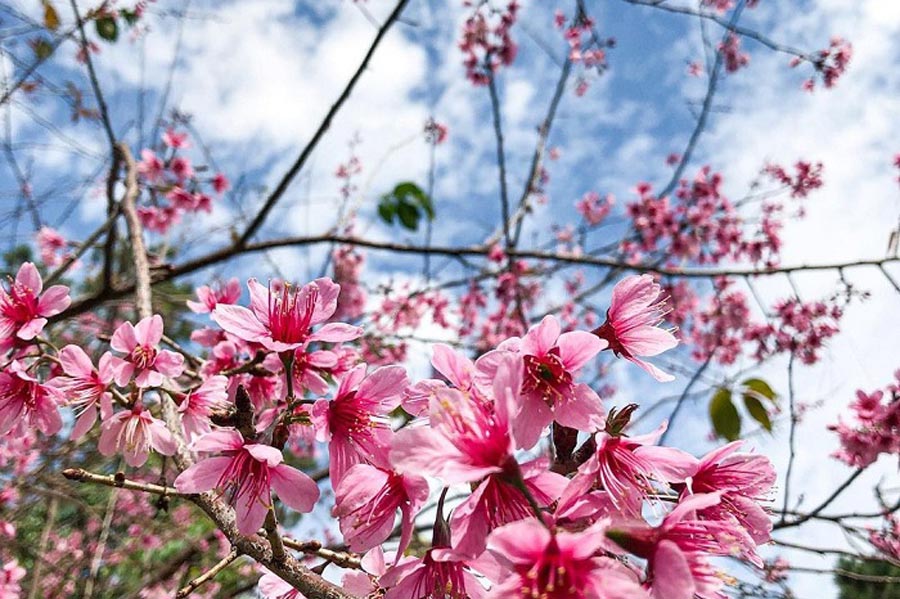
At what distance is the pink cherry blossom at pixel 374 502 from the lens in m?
0.83

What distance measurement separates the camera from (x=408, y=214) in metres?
3.83

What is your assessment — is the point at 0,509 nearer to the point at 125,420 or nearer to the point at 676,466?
the point at 125,420

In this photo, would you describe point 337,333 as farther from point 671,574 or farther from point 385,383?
point 671,574

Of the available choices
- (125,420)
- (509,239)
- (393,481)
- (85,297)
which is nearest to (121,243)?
(85,297)

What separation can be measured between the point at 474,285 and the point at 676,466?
509 centimetres

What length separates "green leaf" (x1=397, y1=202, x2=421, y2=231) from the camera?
150 inches

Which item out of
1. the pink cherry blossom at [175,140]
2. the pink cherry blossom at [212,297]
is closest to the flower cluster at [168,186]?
the pink cherry blossom at [175,140]

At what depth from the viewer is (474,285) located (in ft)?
19.2

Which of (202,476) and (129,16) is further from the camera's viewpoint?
(129,16)

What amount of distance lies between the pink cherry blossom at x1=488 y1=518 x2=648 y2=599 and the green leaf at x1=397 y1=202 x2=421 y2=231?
3.28 meters

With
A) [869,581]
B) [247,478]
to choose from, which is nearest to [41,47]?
[247,478]

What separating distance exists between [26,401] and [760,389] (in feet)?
10.3

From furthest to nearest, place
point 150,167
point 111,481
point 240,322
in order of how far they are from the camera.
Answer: point 150,167, point 240,322, point 111,481

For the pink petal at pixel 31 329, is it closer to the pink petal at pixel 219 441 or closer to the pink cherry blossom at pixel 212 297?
the pink cherry blossom at pixel 212 297
